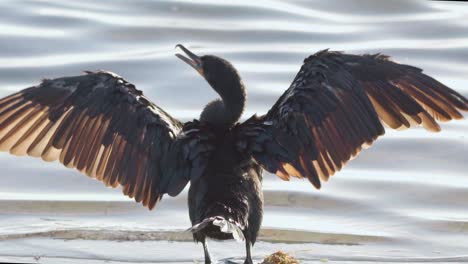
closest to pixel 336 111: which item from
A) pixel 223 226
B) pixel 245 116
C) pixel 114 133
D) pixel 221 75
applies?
pixel 221 75

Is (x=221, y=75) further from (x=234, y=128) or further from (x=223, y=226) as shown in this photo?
(x=223, y=226)

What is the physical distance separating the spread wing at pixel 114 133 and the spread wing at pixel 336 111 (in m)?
0.49

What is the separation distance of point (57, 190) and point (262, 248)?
210 cm

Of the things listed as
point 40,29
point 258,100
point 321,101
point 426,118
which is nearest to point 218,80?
point 321,101

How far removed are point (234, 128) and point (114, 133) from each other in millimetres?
760

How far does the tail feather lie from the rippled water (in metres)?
1.54

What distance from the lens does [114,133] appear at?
8414mm

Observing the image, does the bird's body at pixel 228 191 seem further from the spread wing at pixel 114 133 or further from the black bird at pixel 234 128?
the spread wing at pixel 114 133

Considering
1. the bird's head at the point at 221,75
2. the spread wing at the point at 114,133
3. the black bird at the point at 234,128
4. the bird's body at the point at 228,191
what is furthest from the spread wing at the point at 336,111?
the spread wing at the point at 114,133

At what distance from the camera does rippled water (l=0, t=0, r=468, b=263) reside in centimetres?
958

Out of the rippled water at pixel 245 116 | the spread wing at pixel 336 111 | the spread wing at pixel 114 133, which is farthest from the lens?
the rippled water at pixel 245 116

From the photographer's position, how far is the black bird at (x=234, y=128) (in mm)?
8133

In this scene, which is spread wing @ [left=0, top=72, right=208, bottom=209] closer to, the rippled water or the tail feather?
the tail feather

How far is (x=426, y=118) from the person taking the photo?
8352 mm
